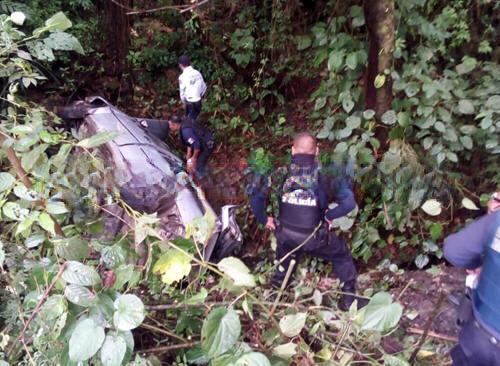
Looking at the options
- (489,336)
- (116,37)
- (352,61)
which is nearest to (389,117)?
(352,61)

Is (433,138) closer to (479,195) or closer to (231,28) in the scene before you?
(479,195)

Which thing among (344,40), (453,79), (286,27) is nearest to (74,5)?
(286,27)

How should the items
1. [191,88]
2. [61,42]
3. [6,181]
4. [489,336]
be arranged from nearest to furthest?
[6,181]
[61,42]
[489,336]
[191,88]

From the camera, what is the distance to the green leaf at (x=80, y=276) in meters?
1.13

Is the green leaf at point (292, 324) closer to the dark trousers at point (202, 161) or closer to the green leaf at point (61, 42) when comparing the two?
the green leaf at point (61, 42)

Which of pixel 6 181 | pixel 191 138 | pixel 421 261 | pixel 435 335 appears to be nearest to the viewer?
pixel 6 181

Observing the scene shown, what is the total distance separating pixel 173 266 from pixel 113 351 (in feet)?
0.83

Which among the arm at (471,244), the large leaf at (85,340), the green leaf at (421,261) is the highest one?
the large leaf at (85,340)

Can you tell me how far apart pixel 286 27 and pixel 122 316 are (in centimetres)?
524

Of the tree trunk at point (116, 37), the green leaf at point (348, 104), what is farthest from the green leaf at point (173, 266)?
the tree trunk at point (116, 37)

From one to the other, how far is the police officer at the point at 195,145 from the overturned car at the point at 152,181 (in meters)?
0.35

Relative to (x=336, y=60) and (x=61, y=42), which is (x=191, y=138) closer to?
(x=336, y=60)

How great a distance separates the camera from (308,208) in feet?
8.87

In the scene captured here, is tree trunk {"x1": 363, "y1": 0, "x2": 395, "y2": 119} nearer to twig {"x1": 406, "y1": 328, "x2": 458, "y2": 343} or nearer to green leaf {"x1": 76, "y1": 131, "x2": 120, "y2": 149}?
twig {"x1": 406, "y1": 328, "x2": 458, "y2": 343}
